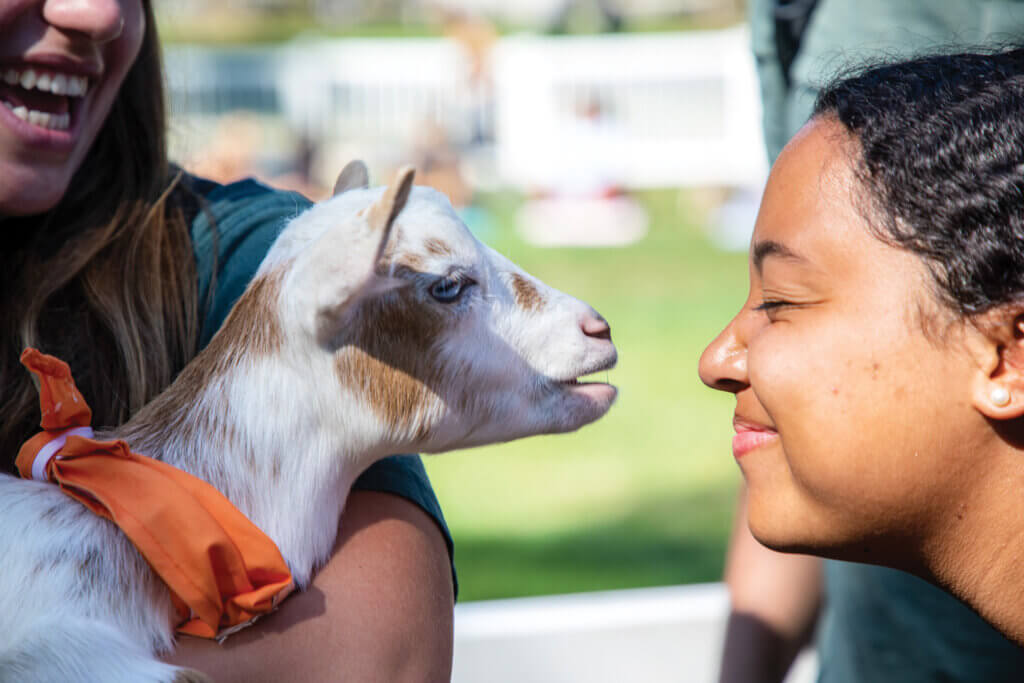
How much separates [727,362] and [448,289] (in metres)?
0.43

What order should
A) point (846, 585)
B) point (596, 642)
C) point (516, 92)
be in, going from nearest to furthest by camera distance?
point (846, 585)
point (596, 642)
point (516, 92)

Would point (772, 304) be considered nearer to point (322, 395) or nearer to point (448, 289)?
point (448, 289)

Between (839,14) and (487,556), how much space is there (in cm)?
333

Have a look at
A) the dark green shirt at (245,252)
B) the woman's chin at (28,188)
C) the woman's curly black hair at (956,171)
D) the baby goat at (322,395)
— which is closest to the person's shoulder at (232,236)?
the dark green shirt at (245,252)

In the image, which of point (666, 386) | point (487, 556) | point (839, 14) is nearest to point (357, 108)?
point (666, 386)

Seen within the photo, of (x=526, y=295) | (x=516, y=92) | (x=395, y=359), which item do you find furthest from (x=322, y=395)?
(x=516, y=92)

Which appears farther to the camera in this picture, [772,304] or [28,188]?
[28,188]

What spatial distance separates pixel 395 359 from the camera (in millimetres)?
1613

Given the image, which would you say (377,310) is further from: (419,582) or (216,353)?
(419,582)

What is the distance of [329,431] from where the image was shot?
160cm

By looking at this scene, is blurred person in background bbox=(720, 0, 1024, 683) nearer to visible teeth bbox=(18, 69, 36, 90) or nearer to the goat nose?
the goat nose

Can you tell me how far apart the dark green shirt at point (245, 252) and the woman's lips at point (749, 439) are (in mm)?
452

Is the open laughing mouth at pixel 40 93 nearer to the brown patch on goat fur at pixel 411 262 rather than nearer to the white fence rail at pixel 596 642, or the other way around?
the brown patch on goat fur at pixel 411 262

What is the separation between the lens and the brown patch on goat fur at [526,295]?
1.74m
